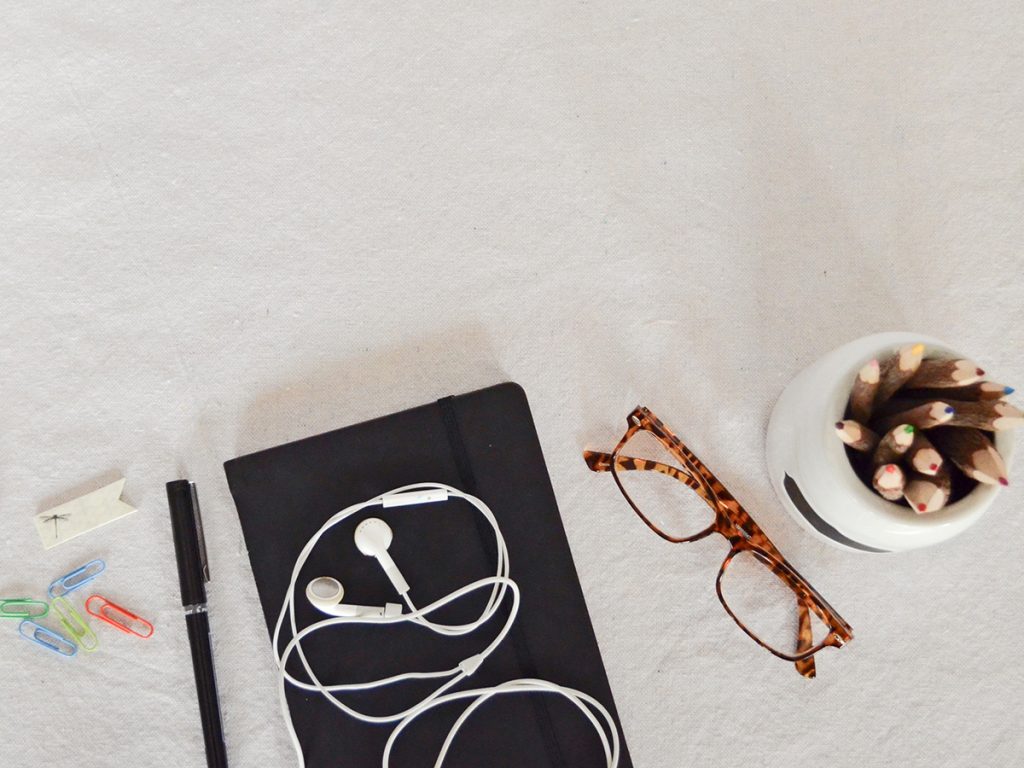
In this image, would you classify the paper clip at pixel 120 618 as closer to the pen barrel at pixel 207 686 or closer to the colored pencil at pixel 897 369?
the pen barrel at pixel 207 686

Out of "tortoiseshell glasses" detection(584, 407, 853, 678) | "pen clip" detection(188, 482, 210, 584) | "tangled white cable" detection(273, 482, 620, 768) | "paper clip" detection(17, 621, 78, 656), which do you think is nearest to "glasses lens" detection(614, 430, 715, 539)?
"tortoiseshell glasses" detection(584, 407, 853, 678)

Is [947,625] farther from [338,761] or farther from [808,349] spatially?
[338,761]

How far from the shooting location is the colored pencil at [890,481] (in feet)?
1.56

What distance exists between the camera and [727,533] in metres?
0.63

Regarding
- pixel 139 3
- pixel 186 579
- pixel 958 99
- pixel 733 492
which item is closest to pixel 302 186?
pixel 139 3

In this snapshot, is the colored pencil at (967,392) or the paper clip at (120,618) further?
the paper clip at (120,618)

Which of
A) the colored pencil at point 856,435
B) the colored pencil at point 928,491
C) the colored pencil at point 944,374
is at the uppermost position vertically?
the colored pencil at point 944,374

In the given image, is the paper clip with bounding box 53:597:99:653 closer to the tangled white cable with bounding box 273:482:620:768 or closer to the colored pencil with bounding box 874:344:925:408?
the tangled white cable with bounding box 273:482:620:768

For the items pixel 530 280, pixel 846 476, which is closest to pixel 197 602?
pixel 530 280

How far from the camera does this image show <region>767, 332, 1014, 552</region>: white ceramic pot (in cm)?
49

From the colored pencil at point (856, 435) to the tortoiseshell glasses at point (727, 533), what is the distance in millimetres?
133

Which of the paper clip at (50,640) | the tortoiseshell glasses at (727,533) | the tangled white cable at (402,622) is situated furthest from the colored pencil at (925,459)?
the paper clip at (50,640)

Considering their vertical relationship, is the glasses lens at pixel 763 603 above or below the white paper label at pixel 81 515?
below

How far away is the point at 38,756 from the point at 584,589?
16.9 inches
